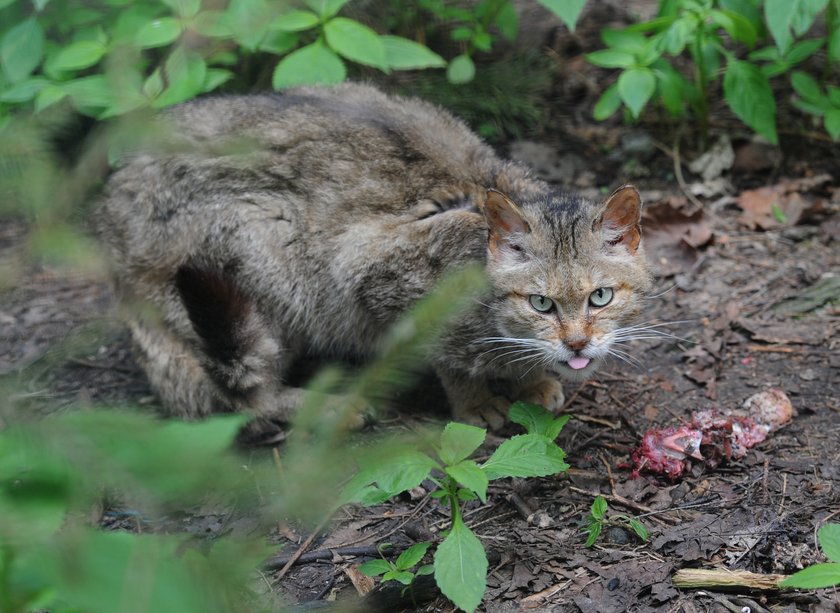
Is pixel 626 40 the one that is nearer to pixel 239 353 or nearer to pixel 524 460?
pixel 524 460

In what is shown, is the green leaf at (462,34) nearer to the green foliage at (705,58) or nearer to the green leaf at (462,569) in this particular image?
the green foliage at (705,58)

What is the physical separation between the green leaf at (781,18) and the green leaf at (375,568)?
137 inches

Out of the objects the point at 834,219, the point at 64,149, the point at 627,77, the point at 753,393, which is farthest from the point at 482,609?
the point at 834,219

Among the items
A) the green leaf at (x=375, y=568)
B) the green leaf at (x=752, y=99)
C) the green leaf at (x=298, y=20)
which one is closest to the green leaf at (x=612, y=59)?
the green leaf at (x=752, y=99)

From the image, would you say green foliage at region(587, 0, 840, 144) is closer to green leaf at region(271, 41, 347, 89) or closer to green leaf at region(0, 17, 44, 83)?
green leaf at region(271, 41, 347, 89)

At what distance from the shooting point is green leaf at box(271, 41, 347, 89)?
4.41 meters

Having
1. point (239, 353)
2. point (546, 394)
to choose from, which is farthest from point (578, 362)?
point (239, 353)

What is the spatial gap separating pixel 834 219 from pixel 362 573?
3884 mm

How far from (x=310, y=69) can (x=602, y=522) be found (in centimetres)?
271

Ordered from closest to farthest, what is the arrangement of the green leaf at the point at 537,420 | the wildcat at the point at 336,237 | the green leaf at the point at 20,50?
the green leaf at the point at 20,50 → the green leaf at the point at 537,420 → the wildcat at the point at 336,237

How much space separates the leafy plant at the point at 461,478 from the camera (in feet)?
8.46

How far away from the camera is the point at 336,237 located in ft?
13.8

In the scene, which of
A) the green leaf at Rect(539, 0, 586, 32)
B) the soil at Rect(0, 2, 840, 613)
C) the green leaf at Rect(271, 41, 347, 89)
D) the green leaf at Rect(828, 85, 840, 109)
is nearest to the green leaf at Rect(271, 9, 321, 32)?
the green leaf at Rect(271, 41, 347, 89)

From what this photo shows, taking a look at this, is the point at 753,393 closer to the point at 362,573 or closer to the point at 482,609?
the point at 482,609
